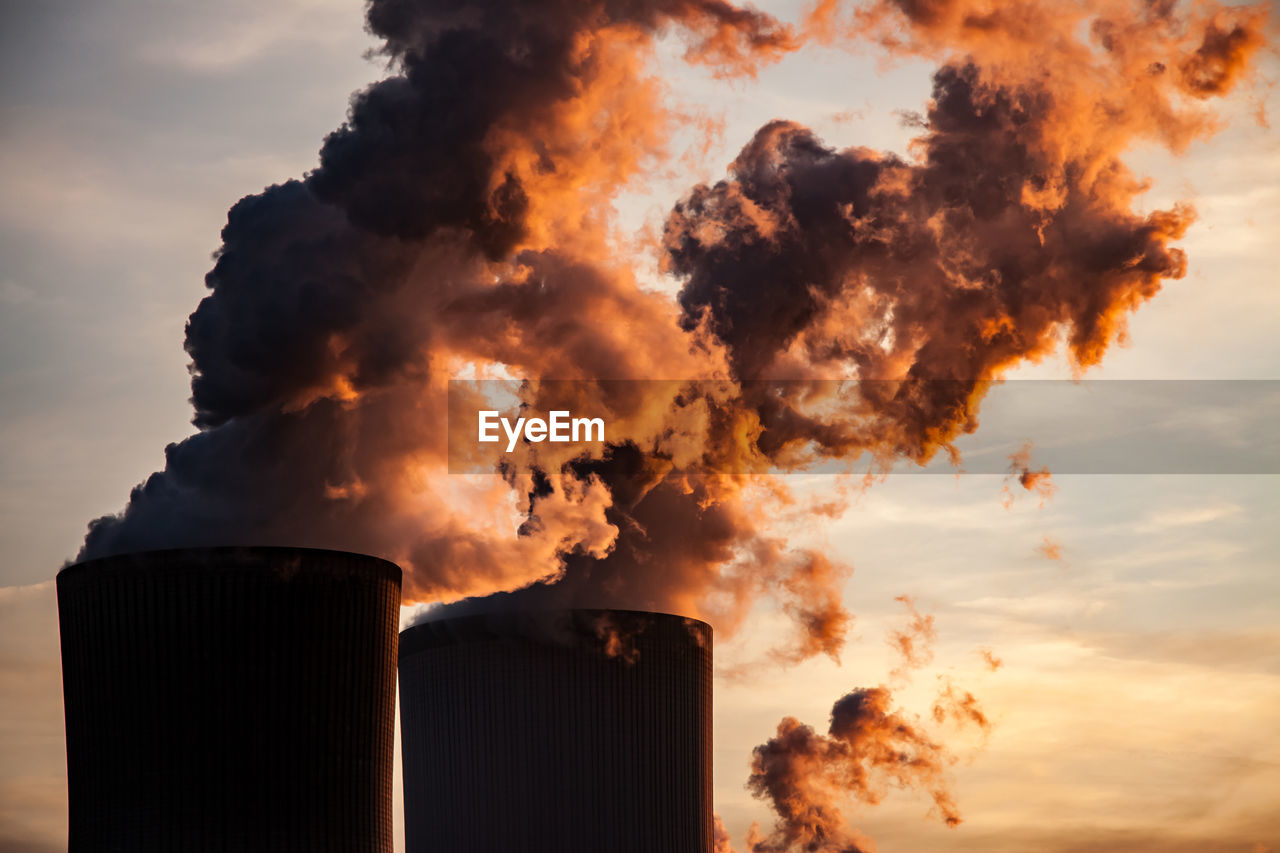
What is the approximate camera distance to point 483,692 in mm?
38375

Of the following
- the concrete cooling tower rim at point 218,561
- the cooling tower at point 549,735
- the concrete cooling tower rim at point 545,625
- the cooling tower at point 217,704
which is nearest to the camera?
the cooling tower at point 217,704

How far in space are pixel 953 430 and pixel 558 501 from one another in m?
8.99

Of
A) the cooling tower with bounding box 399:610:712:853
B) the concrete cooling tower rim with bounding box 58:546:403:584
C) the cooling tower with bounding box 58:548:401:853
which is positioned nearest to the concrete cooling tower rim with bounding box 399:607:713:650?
the cooling tower with bounding box 399:610:712:853

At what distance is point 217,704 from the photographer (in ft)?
94.9

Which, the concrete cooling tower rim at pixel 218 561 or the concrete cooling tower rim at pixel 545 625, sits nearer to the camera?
the concrete cooling tower rim at pixel 218 561

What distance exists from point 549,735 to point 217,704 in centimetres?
1063

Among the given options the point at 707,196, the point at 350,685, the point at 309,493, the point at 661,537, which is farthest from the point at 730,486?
the point at 350,685

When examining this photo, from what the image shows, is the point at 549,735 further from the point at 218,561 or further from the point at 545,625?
the point at 218,561

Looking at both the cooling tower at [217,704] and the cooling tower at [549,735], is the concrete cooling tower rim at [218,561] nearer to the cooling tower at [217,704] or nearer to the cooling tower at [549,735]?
the cooling tower at [217,704]

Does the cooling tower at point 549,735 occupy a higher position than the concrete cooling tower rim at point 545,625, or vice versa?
the concrete cooling tower rim at point 545,625

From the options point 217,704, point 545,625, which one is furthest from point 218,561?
point 545,625

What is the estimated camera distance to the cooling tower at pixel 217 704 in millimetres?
28531

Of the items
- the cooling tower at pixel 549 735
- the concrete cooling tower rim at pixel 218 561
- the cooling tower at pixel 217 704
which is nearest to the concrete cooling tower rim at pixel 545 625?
the cooling tower at pixel 549 735

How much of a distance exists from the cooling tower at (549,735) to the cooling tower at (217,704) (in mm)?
7548
